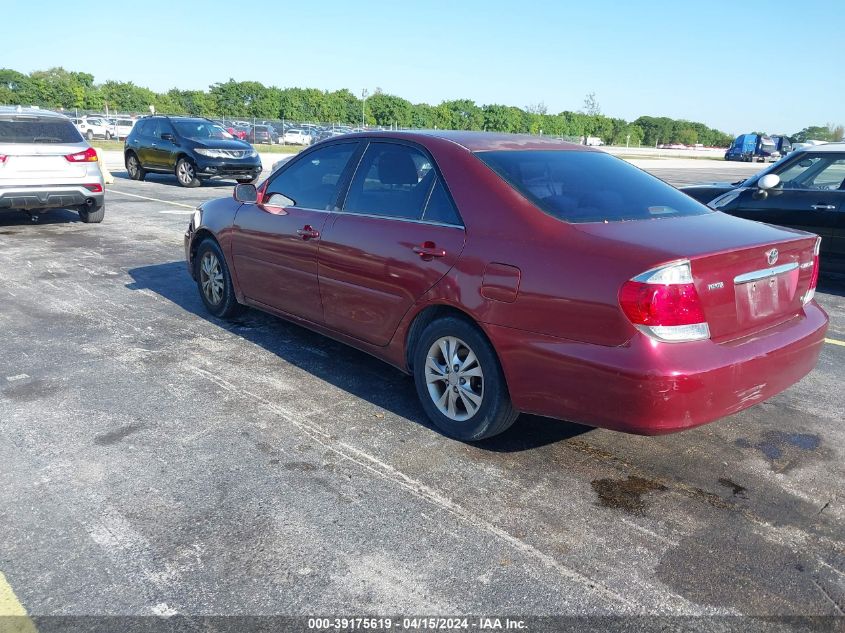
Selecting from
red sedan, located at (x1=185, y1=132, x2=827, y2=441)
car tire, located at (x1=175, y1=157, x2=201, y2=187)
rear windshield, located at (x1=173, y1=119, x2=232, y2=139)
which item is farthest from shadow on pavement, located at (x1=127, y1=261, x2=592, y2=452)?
rear windshield, located at (x1=173, y1=119, x2=232, y2=139)

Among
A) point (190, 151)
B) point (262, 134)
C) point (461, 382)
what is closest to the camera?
point (461, 382)

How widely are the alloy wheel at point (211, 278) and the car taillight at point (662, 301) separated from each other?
3.82 m

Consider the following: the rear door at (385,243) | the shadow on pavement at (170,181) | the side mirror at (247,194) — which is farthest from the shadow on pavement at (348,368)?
the shadow on pavement at (170,181)

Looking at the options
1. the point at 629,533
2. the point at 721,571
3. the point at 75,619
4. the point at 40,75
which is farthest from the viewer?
the point at 40,75

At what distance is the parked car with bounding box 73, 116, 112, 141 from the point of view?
44094 millimetres

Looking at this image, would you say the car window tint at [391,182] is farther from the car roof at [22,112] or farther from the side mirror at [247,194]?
the car roof at [22,112]

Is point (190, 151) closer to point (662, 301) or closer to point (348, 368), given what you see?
point (348, 368)

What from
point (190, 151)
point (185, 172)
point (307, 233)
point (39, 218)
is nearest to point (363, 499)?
point (307, 233)

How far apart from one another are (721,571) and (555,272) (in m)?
1.39

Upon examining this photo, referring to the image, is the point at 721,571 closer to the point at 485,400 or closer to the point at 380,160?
the point at 485,400

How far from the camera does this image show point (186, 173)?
57.8 feet

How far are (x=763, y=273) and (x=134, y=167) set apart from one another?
18985mm

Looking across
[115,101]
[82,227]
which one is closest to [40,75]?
[115,101]

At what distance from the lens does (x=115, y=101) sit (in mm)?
71250
